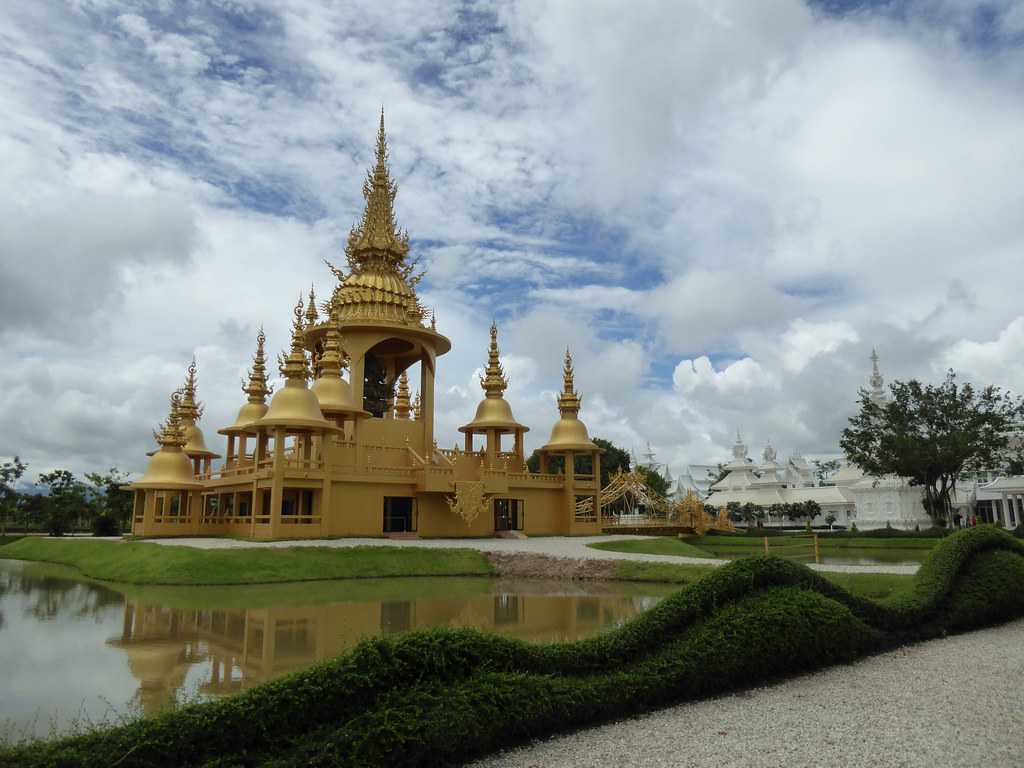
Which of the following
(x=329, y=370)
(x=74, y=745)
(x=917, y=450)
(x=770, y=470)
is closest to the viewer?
(x=74, y=745)

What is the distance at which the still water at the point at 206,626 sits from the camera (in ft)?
25.1

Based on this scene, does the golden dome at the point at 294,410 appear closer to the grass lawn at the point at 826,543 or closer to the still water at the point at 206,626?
the still water at the point at 206,626

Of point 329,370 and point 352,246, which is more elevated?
point 352,246

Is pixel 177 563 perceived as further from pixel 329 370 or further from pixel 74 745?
pixel 74 745

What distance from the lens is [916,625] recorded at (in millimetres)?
9781

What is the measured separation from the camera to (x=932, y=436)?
36469 millimetres

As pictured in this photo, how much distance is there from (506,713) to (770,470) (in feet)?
213

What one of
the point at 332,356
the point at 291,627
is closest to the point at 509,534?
the point at 332,356

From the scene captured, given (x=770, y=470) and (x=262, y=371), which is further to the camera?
(x=770, y=470)

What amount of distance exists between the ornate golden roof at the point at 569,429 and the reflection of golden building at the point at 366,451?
0.06 m

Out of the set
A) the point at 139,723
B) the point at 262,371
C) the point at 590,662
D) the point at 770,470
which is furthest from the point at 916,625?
the point at 770,470

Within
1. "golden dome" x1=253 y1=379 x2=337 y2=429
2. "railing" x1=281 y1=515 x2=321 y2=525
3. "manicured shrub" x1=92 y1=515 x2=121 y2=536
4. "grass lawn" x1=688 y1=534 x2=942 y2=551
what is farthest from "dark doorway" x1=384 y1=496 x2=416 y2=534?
"manicured shrub" x1=92 y1=515 x2=121 y2=536

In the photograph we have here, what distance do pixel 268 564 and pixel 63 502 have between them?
1272 inches

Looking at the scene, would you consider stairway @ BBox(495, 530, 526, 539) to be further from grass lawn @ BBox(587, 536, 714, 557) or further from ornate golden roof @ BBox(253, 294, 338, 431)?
ornate golden roof @ BBox(253, 294, 338, 431)
